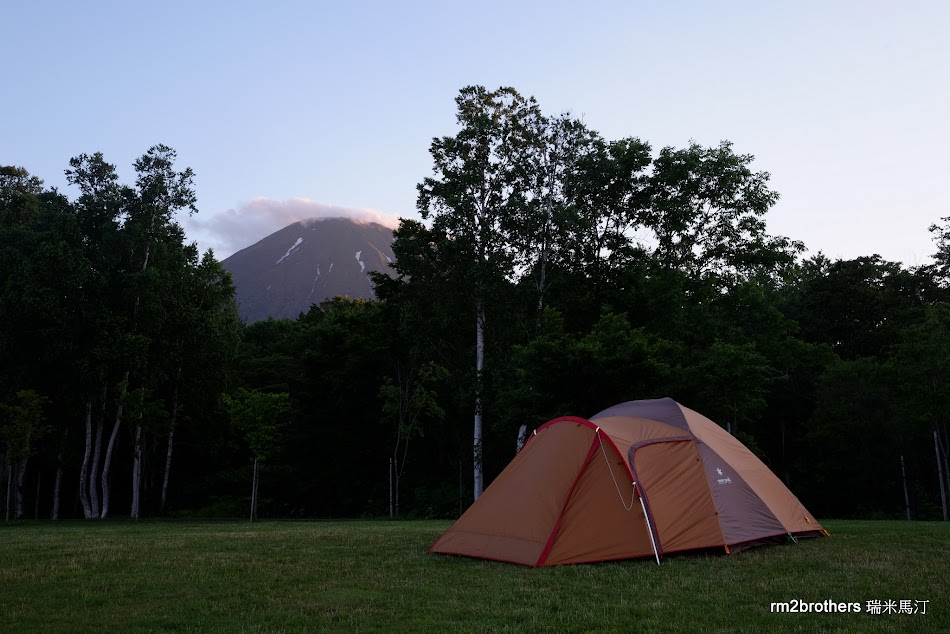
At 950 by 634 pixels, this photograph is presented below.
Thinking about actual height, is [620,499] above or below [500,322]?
below

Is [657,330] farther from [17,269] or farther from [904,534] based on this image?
[17,269]

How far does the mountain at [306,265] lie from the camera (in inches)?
4707

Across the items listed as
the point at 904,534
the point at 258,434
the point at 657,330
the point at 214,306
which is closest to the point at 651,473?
the point at 904,534

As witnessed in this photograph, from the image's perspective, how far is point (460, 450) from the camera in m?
37.3

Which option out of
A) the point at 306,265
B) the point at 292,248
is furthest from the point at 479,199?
the point at 292,248

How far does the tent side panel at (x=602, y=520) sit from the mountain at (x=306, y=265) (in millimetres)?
101635

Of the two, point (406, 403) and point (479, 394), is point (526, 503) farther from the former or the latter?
point (406, 403)

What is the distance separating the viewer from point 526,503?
9836 mm

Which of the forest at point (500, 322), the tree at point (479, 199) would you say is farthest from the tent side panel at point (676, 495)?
the tree at point (479, 199)

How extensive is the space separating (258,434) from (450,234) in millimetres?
11965

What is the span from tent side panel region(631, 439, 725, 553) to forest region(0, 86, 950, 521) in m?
10.3

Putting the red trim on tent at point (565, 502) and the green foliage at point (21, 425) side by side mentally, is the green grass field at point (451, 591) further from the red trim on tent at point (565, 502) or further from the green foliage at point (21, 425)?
the green foliage at point (21, 425)

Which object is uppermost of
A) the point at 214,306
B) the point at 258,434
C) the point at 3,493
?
the point at 214,306

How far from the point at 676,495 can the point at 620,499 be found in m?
0.92
